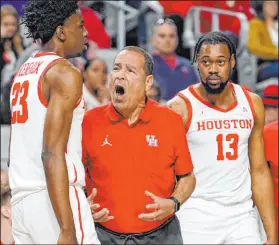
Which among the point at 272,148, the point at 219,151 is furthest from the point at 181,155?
the point at 272,148

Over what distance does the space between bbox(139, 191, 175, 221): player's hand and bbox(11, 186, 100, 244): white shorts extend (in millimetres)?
522

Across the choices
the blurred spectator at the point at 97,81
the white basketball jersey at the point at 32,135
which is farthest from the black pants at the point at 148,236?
the blurred spectator at the point at 97,81

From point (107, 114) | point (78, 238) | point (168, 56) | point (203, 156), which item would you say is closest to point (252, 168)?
point (203, 156)

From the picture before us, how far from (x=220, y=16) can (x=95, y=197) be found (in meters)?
6.45

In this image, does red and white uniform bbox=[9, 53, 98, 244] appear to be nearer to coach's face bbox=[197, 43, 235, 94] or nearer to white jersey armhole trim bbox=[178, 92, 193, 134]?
white jersey armhole trim bbox=[178, 92, 193, 134]

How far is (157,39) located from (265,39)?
1481 millimetres

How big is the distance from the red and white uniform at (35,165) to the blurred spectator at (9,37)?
540 cm

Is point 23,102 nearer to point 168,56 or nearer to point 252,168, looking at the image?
point 252,168

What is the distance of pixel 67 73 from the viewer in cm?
451

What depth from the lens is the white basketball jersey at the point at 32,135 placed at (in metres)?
4.57

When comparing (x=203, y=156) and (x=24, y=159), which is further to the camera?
(x=203, y=156)

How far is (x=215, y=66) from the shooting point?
606 cm

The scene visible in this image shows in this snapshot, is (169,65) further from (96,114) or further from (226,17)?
(96,114)

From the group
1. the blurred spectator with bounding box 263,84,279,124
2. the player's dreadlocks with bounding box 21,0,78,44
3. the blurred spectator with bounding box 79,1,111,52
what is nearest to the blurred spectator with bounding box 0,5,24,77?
the blurred spectator with bounding box 79,1,111,52
